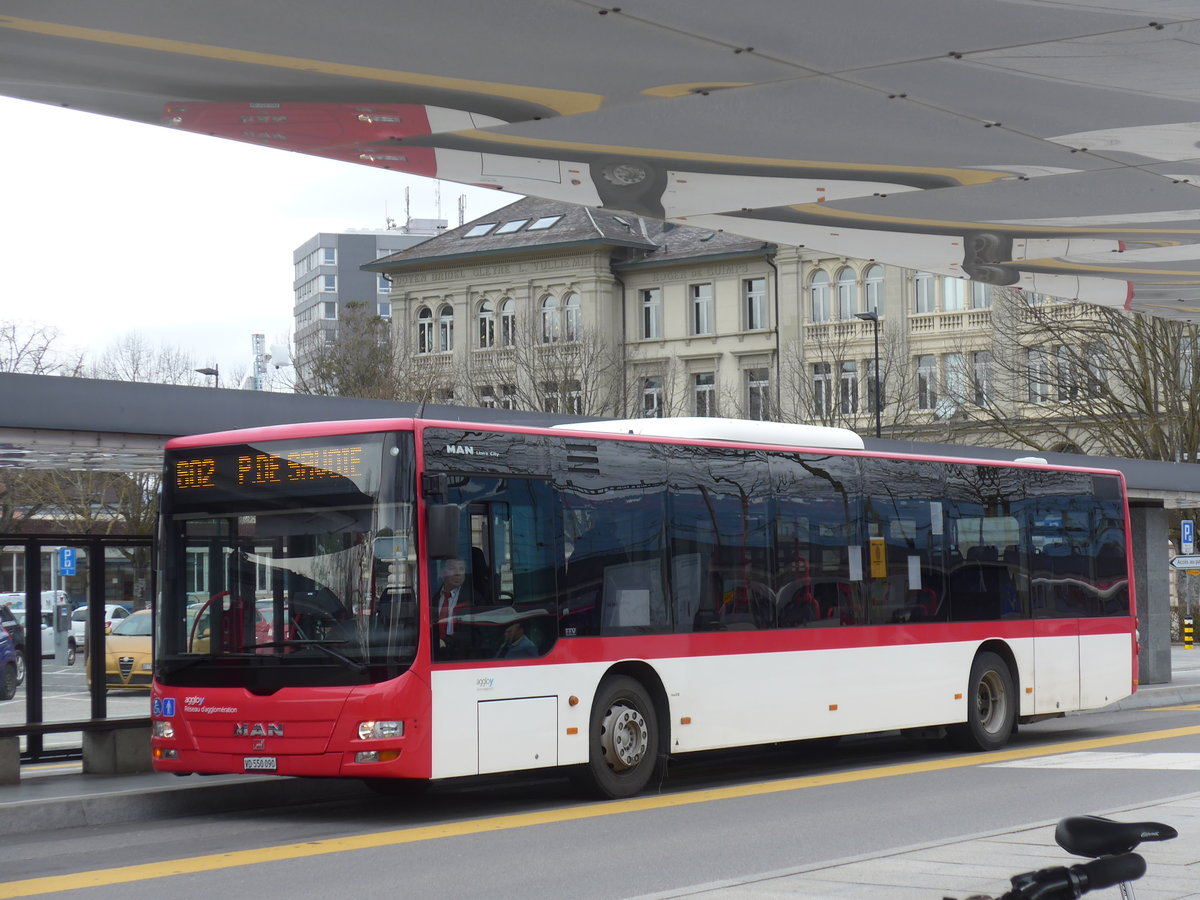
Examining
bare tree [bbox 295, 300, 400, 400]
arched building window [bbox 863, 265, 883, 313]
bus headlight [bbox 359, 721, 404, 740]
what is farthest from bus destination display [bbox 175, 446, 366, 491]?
arched building window [bbox 863, 265, 883, 313]

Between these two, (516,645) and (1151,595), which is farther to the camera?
(1151,595)

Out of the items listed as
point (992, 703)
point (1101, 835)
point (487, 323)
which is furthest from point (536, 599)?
point (487, 323)

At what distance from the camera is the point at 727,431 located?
15922 mm

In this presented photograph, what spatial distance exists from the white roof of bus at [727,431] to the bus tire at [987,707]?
3.03 meters

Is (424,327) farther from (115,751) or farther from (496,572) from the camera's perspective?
(496,572)

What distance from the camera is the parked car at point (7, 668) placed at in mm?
14797

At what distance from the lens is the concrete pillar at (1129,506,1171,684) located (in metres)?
28.0

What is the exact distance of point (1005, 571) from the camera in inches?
755

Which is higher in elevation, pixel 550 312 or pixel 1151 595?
pixel 550 312

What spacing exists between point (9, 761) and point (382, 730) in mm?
4042

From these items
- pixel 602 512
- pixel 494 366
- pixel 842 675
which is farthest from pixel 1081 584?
pixel 494 366

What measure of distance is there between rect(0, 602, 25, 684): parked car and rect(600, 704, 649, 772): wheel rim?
5060 mm

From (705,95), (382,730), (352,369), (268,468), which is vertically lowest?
(382,730)

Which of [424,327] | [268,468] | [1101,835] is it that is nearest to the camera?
[1101,835]
